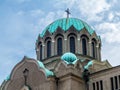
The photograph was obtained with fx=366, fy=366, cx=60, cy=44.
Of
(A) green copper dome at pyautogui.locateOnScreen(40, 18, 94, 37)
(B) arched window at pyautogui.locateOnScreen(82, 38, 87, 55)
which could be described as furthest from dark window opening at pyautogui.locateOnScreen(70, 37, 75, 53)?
(A) green copper dome at pyautogui.locateOnScreen(40, 18, 94, 37)

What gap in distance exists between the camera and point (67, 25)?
45125 millimetres

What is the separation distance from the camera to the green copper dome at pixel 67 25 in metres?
44.9

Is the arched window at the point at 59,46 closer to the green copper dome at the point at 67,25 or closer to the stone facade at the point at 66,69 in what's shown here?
the stone facade at the point at 66,69

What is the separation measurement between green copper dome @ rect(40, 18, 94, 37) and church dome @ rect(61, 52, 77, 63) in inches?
213

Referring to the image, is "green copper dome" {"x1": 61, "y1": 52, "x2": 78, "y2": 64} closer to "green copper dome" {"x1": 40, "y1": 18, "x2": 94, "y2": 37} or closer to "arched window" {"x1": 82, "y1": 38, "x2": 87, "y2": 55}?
"arched window" {"x1": 82, "y1": 38, "x2": 87, "y2": 55}

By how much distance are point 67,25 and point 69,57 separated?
6.71 metres

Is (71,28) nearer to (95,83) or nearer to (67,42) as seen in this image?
(67,42)

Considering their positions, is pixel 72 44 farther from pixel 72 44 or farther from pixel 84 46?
pixel 84 46

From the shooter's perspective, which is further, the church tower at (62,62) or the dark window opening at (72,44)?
the dark window opening at (72,44)

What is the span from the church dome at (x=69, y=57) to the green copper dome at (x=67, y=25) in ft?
17.8

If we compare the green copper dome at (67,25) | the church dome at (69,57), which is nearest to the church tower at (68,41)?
the green copper dome at (67,25)

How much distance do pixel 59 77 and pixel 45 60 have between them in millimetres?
6479

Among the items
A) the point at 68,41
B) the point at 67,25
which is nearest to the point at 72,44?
the point at 68,41

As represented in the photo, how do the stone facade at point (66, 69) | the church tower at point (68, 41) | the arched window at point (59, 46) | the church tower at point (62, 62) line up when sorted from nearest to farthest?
the stone facade at point (66, 69), the church tower at point (62, 62), the church tower at point (68, 41), the arched window at point (59, 46)
